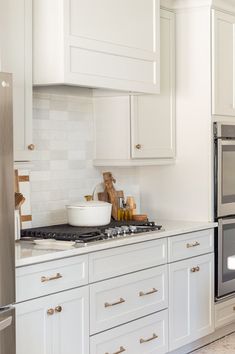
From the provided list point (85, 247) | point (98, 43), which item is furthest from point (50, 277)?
point (98, 43)

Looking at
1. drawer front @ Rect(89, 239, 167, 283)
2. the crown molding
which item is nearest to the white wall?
the crown molding

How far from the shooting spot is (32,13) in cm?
354

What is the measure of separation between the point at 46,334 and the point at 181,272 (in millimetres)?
1328

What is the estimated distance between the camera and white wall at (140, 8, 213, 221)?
458cm

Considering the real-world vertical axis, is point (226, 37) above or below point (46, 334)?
above

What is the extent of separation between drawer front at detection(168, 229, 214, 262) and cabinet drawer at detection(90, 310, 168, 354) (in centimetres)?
36

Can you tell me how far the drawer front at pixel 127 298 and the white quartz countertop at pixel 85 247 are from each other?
0.19 metres

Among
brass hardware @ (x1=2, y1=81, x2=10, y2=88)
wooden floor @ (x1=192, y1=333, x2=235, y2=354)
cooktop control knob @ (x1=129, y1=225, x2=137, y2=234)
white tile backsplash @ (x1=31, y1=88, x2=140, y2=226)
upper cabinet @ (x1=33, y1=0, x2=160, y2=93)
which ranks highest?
upper cabinet @ (x1=33, y1=0, x2=160, y2=93)

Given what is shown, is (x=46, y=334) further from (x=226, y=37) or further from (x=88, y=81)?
(x=226, y=37)

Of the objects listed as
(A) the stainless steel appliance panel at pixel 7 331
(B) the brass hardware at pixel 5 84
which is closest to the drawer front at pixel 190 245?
(A) the stainless steel appliance panel at pixel 7 331

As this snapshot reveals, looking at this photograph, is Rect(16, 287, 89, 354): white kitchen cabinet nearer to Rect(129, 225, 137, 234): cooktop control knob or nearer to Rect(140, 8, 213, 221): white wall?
Rect(129, 225, 137, 234): cooktop control knob

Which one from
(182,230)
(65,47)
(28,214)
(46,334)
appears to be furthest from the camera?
(182,230)

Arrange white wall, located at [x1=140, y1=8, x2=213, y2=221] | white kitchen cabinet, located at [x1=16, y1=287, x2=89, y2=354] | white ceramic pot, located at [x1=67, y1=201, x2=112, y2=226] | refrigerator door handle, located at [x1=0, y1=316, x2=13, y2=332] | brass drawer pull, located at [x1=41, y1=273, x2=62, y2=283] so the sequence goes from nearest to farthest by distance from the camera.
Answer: refrigerator door handle, located at [x1=0, y1=316, x2=13, y2=332] < white kitchen cabinet, located at [x1=16, y1=287, x2=89, y2=354] < brass drawer pull, located at [x1=41, y1=273, x2=62, y2=283] < white ceramic pot, located at [x1=67, y1=201, x2=112, y2=226] < white wall, located at [x1=140, y1=8, x2=213, y2=221]

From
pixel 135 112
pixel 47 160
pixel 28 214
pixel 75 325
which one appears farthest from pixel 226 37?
pixel 75 325
